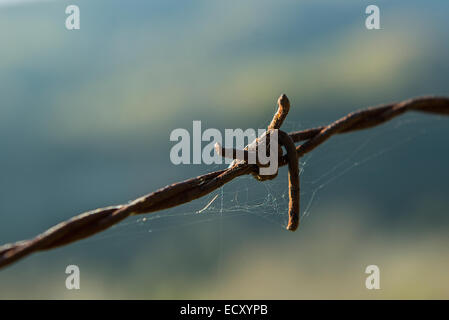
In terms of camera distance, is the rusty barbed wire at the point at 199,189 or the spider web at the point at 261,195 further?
the spider web at the point at 261,195

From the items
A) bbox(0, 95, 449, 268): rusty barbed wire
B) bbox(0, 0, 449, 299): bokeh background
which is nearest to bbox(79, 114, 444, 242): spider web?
bbox(0, 0, 449, 299): bokeh background

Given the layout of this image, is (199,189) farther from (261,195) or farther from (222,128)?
(222,128)

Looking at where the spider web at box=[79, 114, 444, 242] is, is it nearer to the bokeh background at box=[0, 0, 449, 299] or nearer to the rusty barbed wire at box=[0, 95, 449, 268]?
the bokeh background at box=[0, 0, 449, 299]

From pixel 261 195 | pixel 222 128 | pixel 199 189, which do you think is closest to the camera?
pixel 199 189

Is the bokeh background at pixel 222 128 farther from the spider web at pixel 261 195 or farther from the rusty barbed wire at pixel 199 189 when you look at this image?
the rusty barbed wire at pixel 199 189

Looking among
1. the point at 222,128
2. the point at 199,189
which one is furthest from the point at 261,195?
the point at 222,128

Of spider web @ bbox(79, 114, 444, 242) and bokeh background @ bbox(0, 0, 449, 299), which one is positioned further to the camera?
bokeh background @ bbox(0, 0, 449, 299)

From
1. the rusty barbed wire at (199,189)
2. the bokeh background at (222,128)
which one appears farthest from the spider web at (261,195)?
the rusty barbed wire at (199,189)
